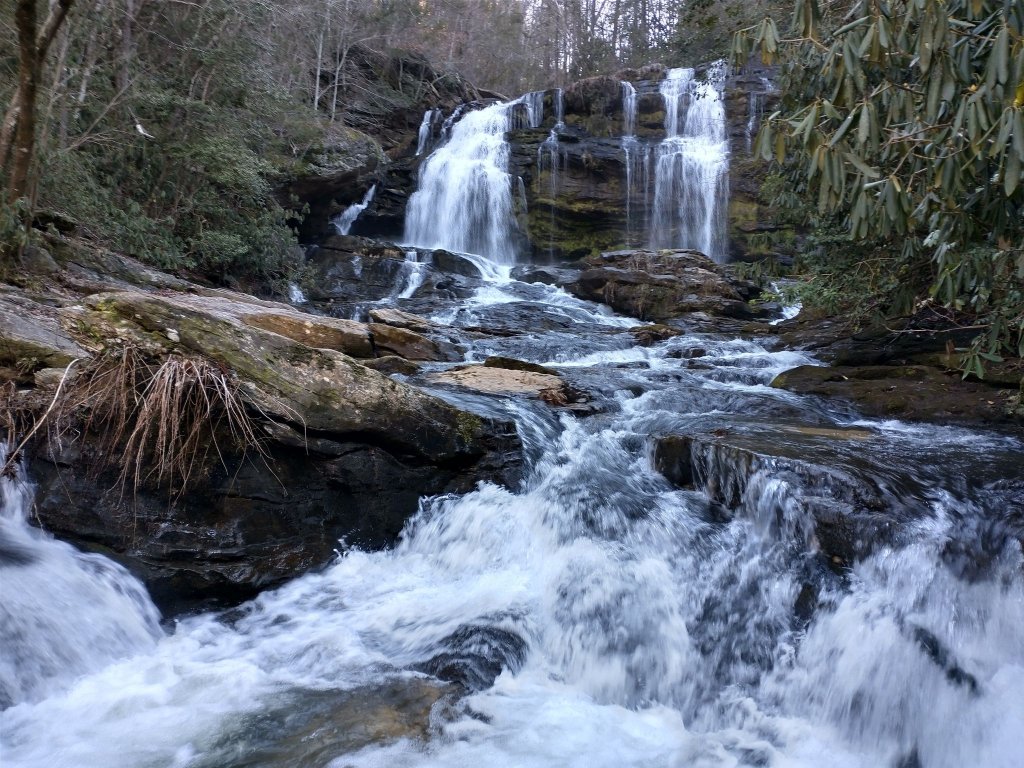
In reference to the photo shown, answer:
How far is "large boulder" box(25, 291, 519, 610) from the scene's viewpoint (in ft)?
13.8

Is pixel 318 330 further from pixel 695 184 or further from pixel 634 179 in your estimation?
pixel 695 184

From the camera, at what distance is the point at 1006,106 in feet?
8.69

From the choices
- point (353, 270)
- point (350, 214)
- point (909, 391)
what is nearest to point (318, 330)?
point (909, 391)

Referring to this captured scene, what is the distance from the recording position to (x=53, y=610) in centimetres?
365

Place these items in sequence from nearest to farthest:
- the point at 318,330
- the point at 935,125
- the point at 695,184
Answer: the point at 935,125, the point at 318,330, the point at 695,184

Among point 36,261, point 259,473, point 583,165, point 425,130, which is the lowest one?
point 259,473

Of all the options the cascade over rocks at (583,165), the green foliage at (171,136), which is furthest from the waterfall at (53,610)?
the cascade over rocks at (583,165)

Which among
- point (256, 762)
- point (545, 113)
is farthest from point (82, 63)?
point (545, 113)

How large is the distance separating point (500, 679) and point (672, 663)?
103 centimetres

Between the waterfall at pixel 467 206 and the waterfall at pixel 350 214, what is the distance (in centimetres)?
128

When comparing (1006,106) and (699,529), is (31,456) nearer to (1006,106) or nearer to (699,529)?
(699,529)

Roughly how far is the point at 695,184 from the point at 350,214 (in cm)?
1072

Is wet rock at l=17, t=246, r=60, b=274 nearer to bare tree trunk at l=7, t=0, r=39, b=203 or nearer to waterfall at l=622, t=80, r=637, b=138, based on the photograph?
bare tree trunk at l=7, t=0, r=39, b=203

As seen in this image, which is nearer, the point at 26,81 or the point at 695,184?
the point at 26,81
